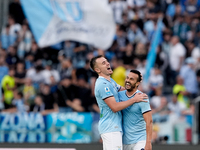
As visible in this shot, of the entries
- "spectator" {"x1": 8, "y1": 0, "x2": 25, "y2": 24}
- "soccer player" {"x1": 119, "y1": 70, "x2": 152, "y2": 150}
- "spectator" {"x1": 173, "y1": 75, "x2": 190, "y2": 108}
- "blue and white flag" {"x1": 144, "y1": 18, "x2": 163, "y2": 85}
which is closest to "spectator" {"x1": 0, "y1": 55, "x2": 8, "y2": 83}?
"spectator" {"x1": 8, "y1": 0, "x2": 25, "y2": 24}

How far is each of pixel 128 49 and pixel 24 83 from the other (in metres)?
3.34

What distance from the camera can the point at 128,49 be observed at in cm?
1360

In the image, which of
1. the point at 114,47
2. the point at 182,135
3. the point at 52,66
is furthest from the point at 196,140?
the point at 52,66

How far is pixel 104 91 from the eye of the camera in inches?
239

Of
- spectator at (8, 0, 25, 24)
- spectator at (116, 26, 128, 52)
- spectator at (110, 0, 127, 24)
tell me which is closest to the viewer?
spectator at (116, 26, 128, 52)

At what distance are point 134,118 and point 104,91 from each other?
55 centimetres

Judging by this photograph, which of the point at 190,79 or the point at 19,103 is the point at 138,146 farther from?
the point at 19,103

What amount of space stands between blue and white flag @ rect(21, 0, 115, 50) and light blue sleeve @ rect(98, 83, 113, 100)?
6.46m

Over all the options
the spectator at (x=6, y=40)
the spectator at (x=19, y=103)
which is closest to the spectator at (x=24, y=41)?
the spectator at (x=6, y=40)

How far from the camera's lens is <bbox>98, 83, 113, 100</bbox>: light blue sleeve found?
6.06 metres

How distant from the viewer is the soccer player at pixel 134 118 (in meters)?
6.01

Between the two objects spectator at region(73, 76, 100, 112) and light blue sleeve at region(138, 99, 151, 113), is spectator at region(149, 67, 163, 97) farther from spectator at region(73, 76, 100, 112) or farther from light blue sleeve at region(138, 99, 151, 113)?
light blue sleeve at region(138, 99, 151, 113)

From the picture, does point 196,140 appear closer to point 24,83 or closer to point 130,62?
point 130,62

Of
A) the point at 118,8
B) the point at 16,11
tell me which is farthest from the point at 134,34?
the point at 16,11
